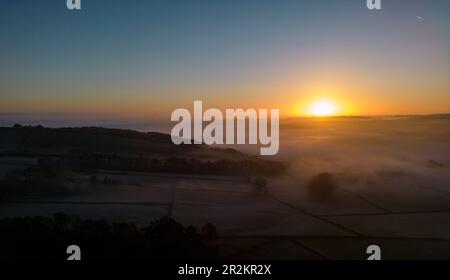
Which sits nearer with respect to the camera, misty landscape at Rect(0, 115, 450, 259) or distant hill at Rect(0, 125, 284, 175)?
misty landscape at Rect(0, 115, 450, 259)

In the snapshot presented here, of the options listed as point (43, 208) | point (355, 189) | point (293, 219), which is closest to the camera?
point (293, 219)

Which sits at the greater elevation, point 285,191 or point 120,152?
point 120,152

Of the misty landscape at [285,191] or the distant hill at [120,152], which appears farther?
the distant hill at [120,152]

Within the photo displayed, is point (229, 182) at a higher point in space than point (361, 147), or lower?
lower

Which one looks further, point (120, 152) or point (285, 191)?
point (120, 152)

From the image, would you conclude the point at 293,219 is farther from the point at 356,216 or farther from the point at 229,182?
the point at 229,182
